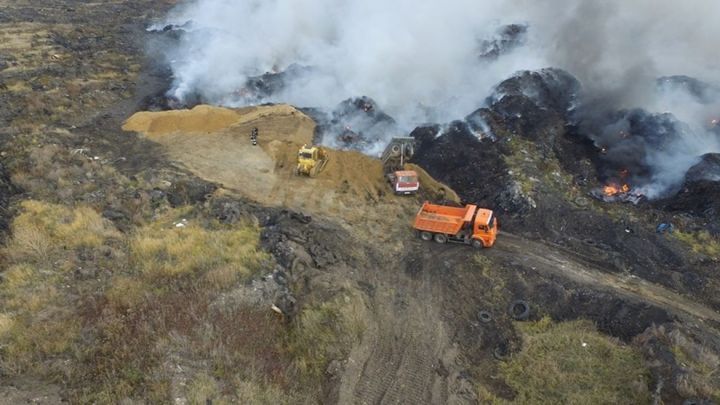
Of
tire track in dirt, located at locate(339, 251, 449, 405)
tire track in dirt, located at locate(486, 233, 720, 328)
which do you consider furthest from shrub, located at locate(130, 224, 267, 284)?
tire track in dirt, located at locate(486, 233, 720, 328)

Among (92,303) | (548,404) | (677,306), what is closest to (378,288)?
(548,404)

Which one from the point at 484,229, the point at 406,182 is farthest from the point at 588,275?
the point at 406,182

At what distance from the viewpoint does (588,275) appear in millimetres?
20000

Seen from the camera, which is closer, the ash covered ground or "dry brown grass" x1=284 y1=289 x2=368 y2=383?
the ash covered ground

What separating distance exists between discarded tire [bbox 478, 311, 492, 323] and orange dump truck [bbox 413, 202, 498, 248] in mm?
4094

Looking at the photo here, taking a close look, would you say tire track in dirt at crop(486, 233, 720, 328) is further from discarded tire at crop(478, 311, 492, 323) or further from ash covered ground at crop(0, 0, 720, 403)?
discarded tire at crop(478, 311, 492, 323)

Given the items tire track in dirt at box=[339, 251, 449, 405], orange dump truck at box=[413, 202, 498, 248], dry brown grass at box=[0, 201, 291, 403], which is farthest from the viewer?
orange dump truck at box=[413, 202, 498, 248]

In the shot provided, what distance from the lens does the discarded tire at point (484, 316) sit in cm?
1792

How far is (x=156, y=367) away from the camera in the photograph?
1324 cm

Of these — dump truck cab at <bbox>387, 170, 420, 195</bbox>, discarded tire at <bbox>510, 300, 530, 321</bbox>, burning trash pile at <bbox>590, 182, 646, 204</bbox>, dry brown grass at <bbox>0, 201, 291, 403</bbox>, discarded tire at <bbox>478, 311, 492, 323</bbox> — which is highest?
burning trash pile at <bbox>590, 182, 646, 204</bbox>

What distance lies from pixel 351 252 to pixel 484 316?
20.2 ft

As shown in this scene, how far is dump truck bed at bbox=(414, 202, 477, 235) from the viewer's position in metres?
21.8

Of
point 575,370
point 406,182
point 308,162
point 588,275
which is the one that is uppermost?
point 588,275

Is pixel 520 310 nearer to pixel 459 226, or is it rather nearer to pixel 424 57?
pixel 459 226
